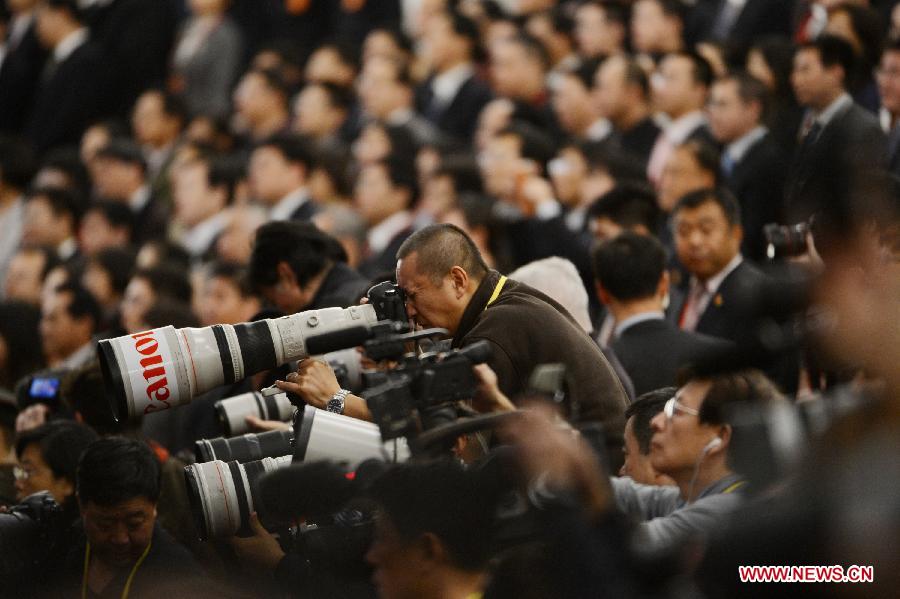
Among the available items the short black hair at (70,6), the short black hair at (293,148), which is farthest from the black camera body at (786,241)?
the short black hair at (70,6)

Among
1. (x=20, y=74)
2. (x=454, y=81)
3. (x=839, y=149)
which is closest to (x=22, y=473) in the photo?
(x=839, y=149)

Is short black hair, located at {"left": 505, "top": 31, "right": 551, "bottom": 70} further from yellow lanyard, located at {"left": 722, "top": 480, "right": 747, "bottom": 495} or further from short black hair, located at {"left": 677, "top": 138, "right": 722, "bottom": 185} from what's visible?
yellow lanyard, located at {"left": 722, "top": 480, "right": 747, "bottom": 495}

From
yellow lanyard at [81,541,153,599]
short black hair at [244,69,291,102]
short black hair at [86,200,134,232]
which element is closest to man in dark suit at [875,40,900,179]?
yellow lanyard at [81,541,153,599]

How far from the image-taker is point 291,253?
4.93 m

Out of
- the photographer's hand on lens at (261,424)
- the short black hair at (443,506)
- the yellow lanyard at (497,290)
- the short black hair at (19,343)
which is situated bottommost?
the short black hair at (19,343)

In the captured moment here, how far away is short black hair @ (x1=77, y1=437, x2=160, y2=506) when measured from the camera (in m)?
3.72

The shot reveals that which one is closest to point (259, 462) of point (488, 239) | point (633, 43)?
point (488, 239)

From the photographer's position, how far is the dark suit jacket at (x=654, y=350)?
4410mm

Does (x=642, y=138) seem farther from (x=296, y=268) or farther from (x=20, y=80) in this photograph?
(x=20, y=80)

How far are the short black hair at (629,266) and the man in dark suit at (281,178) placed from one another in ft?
11.0

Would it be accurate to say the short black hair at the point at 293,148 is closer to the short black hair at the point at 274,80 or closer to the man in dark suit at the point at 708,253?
the short black hair at the point at 274,80

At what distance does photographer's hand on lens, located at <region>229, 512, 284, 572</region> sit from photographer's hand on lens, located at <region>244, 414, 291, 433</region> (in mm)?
423

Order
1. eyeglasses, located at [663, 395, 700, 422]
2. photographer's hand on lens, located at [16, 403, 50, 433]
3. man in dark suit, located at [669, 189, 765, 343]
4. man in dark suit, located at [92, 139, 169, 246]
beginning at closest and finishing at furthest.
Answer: eyeglasses, located at [663, 395, 700, 422] → photographer's hand on lens, located at [16, 403, 50, 433] → man in dark suit, located at [669, 189, 765, 343] → man in dark suit, located at [92, 139, 169, 246]

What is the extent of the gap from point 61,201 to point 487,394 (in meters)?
6.36
